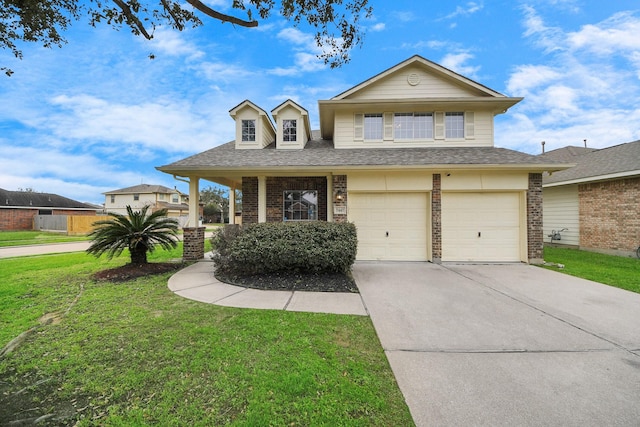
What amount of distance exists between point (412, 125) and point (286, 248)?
725 cm

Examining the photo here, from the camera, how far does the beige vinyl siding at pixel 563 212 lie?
11273mm

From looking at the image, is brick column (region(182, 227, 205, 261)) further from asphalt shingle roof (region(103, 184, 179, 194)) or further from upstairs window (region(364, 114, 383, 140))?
asphalt shingle roof (region(103, 184, 179, 194))

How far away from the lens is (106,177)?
4172 centimetres

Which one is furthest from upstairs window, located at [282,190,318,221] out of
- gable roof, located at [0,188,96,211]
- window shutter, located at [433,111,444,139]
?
gable roof, located at [0,188,96,211]

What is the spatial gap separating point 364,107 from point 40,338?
1009 cm

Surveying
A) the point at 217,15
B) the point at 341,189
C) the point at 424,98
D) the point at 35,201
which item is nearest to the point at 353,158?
the point at 341,189

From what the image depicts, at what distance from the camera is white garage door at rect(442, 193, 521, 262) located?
8352 millimetres

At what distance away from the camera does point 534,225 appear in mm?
8125

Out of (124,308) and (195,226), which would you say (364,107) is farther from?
(124,308)

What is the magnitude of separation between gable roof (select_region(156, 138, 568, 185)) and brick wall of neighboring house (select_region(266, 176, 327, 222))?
2.86ft

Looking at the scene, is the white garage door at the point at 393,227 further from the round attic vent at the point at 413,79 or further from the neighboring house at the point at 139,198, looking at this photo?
the neighboring house at the point at 139,198

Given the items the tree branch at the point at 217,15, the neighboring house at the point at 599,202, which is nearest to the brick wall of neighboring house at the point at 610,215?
the neighboring house at the point at 599,202

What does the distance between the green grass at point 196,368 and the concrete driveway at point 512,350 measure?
Answer: 45cm

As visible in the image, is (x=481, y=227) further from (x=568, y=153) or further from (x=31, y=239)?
(x=31, y=239)
